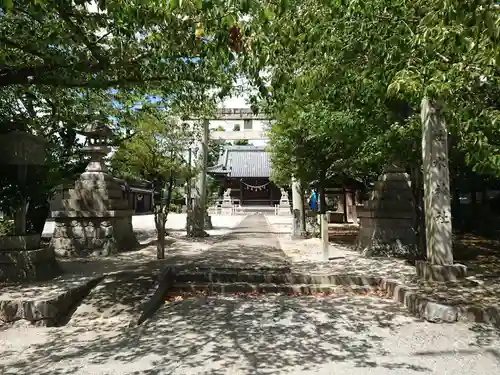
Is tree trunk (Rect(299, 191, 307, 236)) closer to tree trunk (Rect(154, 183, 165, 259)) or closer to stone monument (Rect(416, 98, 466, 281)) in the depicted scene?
tree trunk (Rect(154, 183, 165, 259))

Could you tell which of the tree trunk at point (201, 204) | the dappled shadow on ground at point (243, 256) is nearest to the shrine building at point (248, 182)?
the tree trunk at point (201, 204)

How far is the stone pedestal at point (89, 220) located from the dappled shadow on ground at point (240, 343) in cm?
585

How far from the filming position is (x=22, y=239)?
7480mm

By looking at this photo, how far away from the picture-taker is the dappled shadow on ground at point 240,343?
4.22 meters

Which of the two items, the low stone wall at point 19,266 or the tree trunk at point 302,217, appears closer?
the low stone wall at point 19,266

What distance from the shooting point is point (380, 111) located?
9.00 metres

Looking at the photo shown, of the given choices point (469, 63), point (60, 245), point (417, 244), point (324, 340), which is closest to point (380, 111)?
point (417, 244)

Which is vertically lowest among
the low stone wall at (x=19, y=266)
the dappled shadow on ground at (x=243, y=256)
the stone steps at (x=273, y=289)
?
the stone steps at (x=273, y=289)

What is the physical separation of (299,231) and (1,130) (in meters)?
10.7

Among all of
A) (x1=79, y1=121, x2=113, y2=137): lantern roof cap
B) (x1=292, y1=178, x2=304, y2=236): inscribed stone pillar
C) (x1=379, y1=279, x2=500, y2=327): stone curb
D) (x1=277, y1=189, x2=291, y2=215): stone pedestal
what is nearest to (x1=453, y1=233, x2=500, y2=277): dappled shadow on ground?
(x1=379, y1=279, x2=500, y2=327): stone curb

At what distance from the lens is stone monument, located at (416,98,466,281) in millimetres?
7332

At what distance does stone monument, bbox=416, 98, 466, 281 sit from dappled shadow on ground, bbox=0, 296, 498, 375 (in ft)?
5.34

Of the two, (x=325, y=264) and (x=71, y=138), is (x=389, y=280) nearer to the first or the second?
(x=325, y=264)

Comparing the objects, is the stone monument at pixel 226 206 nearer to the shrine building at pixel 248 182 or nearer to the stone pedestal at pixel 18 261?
the shrine building at pixel 248 182
